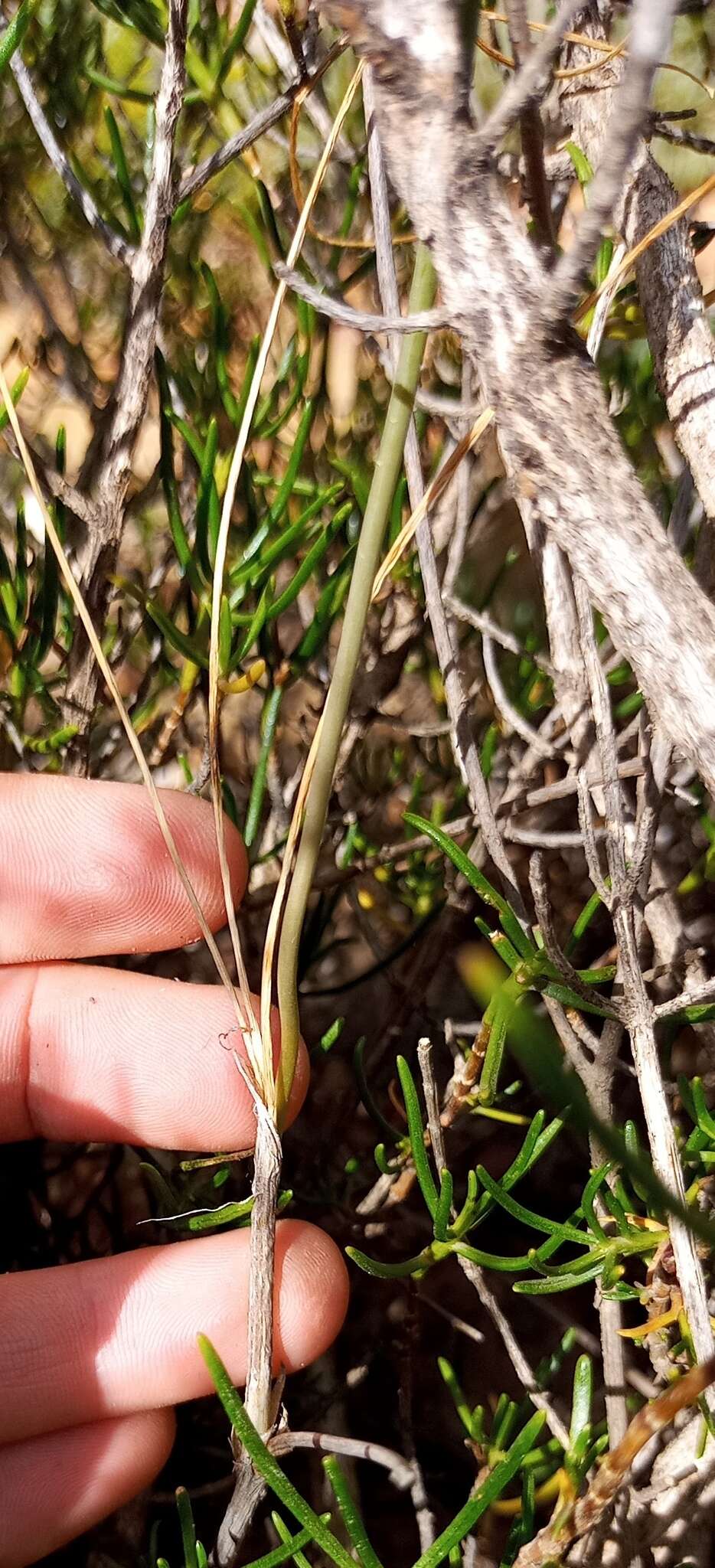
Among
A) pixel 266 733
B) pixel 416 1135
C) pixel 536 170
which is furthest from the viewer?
pixel 266 733

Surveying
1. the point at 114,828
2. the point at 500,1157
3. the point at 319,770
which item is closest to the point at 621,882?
the point at 319,770

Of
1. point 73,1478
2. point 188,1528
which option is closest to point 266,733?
point 188,1528

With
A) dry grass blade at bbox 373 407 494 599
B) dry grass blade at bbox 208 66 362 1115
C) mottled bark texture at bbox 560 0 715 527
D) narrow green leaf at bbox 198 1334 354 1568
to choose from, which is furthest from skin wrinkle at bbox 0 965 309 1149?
mottled bark texture at bbox 560 0 715 527

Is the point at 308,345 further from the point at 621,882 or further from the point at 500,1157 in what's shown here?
the point at 500,1157

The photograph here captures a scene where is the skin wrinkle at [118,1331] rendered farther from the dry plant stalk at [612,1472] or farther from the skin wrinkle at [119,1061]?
the dry plant stalk at [612,1472]

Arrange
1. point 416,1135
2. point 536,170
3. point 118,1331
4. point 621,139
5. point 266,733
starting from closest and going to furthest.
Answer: point 621,139
point 536,170
point 416,1135
point 266,733
point 118,1331

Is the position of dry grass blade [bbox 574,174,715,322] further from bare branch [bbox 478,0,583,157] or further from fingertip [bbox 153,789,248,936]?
fingertip [bbox 153,789,248,936]

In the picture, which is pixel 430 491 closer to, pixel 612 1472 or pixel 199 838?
pixel 199 838
